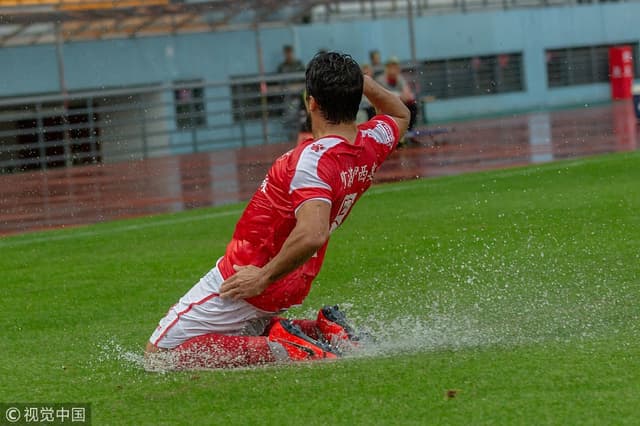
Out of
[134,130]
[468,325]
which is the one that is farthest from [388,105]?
[134,130]

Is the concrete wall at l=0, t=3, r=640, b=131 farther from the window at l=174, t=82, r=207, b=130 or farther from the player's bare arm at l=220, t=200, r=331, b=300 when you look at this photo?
the player's bare arm at l=220, t=200, r=331, b=300

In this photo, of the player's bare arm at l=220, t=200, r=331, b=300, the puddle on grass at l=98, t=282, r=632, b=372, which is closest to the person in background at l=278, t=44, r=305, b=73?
the puddle on grass at l=98, t=282, r=632, b=372

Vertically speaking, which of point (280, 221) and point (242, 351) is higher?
point (280, 221)

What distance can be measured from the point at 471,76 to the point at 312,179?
29.4 meters

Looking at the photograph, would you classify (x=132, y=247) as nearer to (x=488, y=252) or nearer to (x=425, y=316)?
(x=488, y=252)

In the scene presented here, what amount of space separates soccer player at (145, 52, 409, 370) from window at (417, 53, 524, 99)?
26.3 meters

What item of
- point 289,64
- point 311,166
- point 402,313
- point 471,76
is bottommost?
Answer: point 402,313

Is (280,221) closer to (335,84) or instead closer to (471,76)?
(335,84)

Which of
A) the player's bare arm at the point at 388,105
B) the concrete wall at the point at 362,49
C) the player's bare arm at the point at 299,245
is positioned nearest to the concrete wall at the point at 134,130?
the concrete wall at the point at 362,49

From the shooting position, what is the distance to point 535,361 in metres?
5.57

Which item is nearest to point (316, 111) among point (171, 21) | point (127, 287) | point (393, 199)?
point (127, 287)

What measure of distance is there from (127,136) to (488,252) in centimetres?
1631

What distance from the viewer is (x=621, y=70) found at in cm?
3631

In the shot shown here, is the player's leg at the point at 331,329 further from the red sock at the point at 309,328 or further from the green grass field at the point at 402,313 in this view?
the green grass field at the point at 402,313
